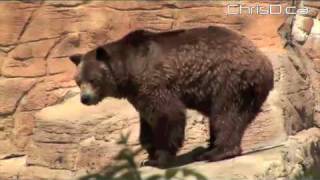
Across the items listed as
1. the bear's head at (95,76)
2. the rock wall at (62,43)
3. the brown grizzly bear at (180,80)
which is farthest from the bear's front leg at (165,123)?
the rock wall at (62,43)

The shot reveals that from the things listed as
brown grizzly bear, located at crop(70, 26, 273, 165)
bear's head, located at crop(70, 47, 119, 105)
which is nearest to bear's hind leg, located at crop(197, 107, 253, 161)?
brown grizzly bear, located at crop(70, 26, 273, 165)

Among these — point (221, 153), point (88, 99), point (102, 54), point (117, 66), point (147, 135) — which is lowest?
point (221, 153)

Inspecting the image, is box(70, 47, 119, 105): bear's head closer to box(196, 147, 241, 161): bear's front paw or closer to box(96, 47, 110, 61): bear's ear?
box(96, 47, 110, 61): bear's ear

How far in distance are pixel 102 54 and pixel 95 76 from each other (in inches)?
8.3

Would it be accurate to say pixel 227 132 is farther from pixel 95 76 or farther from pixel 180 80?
pixel 95 76

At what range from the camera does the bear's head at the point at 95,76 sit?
638 cm

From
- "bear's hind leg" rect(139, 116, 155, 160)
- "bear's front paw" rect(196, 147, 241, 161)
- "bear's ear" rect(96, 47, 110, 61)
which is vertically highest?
"bear's ear" rect(96, 47, 110, 61)

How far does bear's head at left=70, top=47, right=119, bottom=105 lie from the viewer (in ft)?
20.9

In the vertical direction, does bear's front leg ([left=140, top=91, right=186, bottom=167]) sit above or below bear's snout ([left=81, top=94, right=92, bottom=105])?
below

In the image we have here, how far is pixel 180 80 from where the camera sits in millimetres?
6293

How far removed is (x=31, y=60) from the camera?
9.51 m

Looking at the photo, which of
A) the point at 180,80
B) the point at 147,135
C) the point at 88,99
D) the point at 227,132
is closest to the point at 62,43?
the point at 88,99

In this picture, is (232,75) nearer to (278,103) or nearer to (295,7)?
(278,103)

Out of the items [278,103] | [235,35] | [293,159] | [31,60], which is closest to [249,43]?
[235,35]
